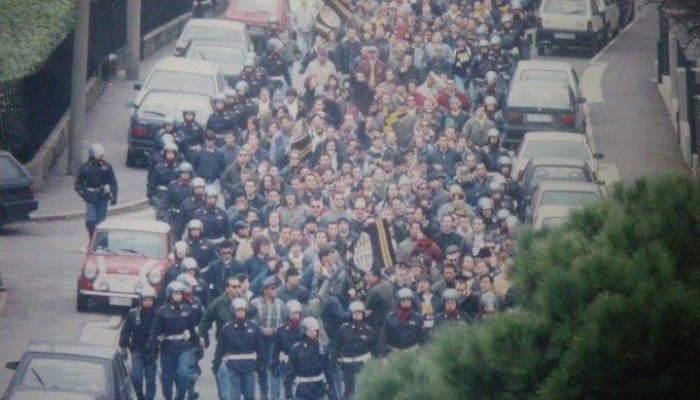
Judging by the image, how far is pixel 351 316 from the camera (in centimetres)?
1980

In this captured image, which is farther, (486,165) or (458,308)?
(486,165)

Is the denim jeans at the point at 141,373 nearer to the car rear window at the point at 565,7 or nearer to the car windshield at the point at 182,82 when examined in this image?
the car windshield at the point at 182,82

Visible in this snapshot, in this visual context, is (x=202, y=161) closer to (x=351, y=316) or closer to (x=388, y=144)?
(x=388, y=144)

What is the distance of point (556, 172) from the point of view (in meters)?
28.8

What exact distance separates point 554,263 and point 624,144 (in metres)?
30.7

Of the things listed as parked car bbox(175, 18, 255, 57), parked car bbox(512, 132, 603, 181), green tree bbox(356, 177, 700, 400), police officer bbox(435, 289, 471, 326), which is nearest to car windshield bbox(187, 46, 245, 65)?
parked car bbox(175, 18, 255, 57)

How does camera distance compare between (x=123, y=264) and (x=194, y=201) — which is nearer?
(x=123, y=264)

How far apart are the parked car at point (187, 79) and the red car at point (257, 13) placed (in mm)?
8969

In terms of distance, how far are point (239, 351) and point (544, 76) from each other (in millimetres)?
17422

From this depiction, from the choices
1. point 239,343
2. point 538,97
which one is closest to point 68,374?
point 239,343

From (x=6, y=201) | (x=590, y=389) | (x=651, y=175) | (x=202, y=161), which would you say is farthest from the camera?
(x=6, y=201)

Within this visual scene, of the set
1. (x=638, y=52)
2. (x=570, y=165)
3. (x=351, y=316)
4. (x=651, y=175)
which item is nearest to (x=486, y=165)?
(x=570, y=165)

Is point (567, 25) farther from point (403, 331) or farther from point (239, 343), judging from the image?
point (239, 343)

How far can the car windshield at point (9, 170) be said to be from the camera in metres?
29.9
